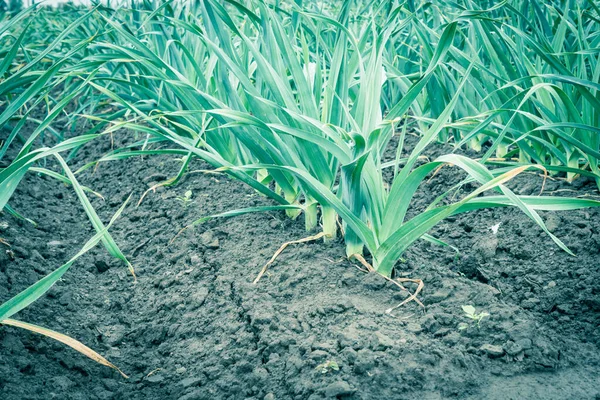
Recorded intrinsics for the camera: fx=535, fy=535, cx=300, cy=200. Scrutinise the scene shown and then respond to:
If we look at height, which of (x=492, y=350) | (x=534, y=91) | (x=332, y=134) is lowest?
(x=492, y=350)

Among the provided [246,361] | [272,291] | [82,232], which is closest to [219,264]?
[272,291]

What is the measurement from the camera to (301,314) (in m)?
1.37

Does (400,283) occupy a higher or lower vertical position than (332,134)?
lower

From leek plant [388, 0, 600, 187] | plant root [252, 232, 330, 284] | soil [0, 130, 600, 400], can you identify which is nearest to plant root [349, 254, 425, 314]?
soil [0, 130, 600, 400]

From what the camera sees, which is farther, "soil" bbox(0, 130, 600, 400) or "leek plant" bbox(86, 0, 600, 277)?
"leek plant" bbox(86, 0, 600, 277)

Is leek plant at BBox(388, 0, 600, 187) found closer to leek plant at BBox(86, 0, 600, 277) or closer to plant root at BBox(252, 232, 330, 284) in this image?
leek plant at BBox(86, 0, 600, 277)

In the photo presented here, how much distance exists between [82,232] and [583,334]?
1.79m

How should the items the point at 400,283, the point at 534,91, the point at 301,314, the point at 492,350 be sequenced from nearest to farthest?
the point at 492,350 < the point at 301,314 < the point at 400,283 < the point at 534,91

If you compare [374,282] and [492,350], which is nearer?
[492,350]

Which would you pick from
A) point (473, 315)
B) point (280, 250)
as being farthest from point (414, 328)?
point (280, 250)

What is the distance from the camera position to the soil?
1189 millimetres

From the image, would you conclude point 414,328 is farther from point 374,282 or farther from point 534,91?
point 534,91

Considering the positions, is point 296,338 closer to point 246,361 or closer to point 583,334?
point 246,361

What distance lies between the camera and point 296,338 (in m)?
1.30
